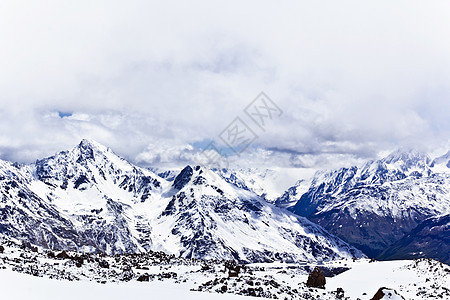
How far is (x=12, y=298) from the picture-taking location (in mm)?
24719

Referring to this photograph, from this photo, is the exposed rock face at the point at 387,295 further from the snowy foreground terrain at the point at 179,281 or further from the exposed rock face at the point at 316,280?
the exposed rock face at the point at 316,280

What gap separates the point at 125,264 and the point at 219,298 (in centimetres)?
4405

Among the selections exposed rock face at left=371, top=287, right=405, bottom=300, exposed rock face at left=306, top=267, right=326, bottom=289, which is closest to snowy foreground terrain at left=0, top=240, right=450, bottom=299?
exposed rock face at left=371, top=287, right=405, bottom=300

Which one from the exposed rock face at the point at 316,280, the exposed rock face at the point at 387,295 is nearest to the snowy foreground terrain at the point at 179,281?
the exposed rock face at the point at 387,295

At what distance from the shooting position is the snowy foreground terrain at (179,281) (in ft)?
110

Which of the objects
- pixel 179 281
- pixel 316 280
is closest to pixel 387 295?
pixel 316 280

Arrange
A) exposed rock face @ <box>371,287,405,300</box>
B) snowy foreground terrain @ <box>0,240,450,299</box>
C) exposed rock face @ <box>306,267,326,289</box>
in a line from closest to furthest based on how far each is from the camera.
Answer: snowy foreground terrain @ <box>0,240,450,299</box>
exposed rock face @ <box>371,287,405,300</box>
exposed rock face @ <box>306,267,326,289</box>

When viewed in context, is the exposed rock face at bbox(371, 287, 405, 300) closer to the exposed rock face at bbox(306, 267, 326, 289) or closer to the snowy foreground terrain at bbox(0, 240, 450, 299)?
the snowy foreground terrain at bbox(0, 240, 450, 299)

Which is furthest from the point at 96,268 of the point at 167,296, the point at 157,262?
the point at 167,296

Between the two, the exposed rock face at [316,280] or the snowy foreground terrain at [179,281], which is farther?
the exposed rock face at [316,280]

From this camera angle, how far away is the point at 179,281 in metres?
56.2

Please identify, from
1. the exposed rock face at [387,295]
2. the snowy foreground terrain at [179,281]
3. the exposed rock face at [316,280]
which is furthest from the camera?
the exposed rock face at [316,280]

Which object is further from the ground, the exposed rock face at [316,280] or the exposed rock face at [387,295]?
the exposed rock face at [387,295]

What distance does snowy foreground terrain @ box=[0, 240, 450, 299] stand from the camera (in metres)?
33.5
